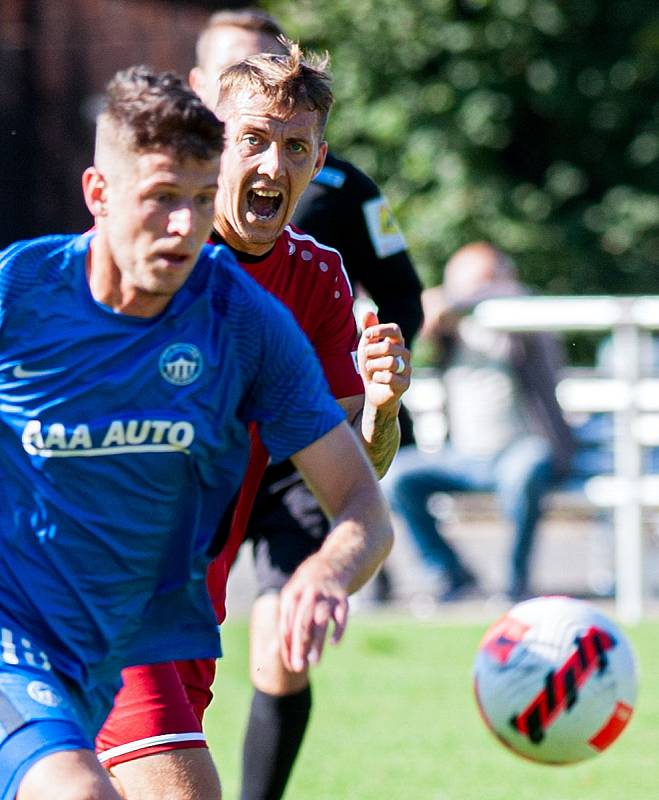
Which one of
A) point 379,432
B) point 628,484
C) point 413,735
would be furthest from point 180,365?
point 628,484

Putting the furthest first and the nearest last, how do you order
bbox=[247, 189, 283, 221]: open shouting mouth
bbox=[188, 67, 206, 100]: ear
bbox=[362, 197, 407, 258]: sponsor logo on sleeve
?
1. bbox=[362, 197, 407, 258]: sponsor logo on sleeve
2. bbox=[188, 67, 206, 100]: ear
3. bbox=[247, 189, 283, 221]: open shouting mouth

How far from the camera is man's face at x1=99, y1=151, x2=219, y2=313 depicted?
342 cm

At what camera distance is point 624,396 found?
1116 cm

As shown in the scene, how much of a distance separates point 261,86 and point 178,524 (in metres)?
1.39

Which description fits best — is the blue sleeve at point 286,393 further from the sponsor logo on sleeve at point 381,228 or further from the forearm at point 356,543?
the sponsor logo on sleeve at point 381,228

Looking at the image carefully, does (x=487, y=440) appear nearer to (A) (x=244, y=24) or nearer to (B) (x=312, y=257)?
(A) (x=244, y=24)

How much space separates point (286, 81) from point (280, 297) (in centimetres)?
60

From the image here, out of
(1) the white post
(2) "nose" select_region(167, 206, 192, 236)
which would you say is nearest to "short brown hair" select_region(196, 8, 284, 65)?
(2) "nose" select_region(167, 206, 192, 236)

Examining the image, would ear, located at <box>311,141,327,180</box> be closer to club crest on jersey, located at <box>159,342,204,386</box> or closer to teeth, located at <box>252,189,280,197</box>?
teeth, located at <box>252,189,280,197</box>

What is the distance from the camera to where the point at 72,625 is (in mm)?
3545

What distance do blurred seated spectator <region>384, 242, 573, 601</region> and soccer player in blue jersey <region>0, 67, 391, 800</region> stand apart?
745cm

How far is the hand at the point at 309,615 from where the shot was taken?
3.17 m

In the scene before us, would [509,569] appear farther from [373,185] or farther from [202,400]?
[202,400]

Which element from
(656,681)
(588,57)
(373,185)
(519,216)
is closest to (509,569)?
(656,681)
